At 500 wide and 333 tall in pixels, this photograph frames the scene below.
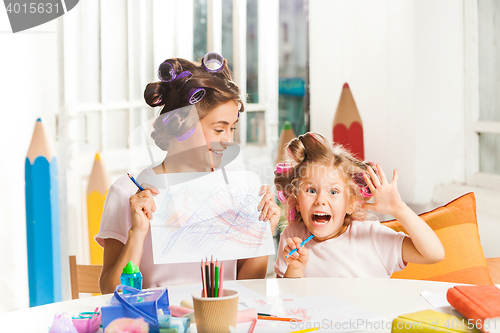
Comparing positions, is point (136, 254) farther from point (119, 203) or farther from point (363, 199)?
point (363, 199)

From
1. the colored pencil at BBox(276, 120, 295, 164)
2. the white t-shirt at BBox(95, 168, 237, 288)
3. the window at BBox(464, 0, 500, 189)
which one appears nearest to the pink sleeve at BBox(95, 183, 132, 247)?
the white t-shirt at BBox(95, 168, 237, 288)

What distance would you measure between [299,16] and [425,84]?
47cm

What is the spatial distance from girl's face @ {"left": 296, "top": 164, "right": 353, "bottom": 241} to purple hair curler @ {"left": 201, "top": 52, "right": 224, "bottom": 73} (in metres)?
0.31

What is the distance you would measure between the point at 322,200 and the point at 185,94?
370mm

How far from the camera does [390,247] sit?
100 cm

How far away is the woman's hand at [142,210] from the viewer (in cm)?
94

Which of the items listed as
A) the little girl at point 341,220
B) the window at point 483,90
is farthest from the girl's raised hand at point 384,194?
the window at point 483,90

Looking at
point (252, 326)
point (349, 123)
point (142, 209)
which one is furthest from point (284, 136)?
point (252, 326)

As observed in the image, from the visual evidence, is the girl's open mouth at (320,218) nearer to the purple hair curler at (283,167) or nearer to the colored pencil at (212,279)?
the purple hair curler at (283,167)

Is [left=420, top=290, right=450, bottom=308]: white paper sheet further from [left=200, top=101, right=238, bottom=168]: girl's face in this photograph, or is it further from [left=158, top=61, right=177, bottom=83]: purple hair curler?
[left=158, top=61, right=177, bottom=83]: purple hair curler

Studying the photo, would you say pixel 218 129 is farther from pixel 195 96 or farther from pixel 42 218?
pixel 42 218

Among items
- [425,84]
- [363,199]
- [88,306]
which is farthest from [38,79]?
[425,84]

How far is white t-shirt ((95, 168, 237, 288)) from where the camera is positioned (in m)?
0.98

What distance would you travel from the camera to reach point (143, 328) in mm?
587
